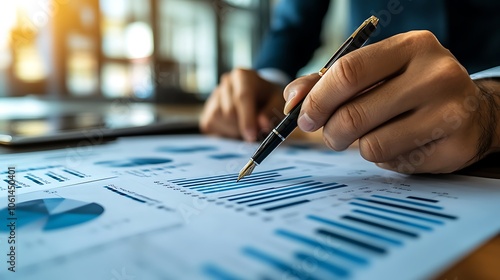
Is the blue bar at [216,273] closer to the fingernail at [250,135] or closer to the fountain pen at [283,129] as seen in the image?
the fountain pen at [283,129]

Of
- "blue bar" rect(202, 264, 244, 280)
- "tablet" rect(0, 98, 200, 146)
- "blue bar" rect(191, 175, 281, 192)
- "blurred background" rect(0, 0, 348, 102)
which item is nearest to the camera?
"blue bar" rect(202, 264, 244, 280)

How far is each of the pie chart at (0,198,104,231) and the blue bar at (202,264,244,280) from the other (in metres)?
0.10

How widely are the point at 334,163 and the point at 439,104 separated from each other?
5.7 inches

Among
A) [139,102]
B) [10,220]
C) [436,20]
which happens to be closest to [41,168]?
[10,220]

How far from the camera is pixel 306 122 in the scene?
0.34 m

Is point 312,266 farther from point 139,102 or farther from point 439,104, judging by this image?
point 139,102

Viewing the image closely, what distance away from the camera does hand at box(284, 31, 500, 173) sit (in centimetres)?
31

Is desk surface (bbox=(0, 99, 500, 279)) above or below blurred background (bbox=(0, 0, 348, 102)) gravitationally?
below

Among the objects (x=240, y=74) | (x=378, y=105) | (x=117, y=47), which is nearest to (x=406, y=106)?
(x=378, y=105)

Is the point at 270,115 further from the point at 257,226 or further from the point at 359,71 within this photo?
the point at 257,226

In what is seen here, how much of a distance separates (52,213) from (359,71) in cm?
25

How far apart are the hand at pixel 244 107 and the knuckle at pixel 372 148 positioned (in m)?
0.28

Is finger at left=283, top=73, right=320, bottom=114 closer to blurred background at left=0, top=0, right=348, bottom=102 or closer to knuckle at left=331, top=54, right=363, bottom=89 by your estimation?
knuckle at left=331, top=54, right=363, bottom=89

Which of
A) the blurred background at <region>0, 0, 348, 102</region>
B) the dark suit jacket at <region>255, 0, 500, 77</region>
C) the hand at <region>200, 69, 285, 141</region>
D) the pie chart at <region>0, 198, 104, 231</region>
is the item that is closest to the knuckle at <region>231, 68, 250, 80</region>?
the hand at <region>200, 69, 285, 141</region>
